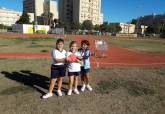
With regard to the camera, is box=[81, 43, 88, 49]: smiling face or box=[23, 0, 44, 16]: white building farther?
box=[23, 0, 44, 16]: white building

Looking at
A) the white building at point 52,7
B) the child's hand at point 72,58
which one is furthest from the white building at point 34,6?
the child's hand at point 72,58

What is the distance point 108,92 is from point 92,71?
3.27 meters

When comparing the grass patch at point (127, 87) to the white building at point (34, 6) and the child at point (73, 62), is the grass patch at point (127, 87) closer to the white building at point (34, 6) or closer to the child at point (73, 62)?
the child at point (73, 62)

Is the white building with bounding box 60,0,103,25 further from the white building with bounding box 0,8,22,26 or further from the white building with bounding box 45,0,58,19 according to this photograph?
the white building with bounding box 0,8,22,26

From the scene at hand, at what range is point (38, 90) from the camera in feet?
25.1

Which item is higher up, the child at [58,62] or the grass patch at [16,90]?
the child at [58,62]

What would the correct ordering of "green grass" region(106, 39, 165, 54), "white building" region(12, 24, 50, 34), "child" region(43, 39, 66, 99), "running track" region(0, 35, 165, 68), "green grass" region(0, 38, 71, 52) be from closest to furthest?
"child" region(43, 39, 66, 99), "running track" region(0, 35, 165, 68), "green grass" region(0, 38, 71, 52), "green grass" region(106, 39, 165, 54), "white building" region(12, 24, 50, 34)

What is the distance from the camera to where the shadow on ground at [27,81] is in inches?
300

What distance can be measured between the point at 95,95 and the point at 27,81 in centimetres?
274

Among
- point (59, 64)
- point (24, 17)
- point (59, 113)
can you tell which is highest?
point (24, 17)

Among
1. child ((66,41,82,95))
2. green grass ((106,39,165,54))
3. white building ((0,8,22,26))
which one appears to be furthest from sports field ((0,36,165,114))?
white building ((0,8,22,26))

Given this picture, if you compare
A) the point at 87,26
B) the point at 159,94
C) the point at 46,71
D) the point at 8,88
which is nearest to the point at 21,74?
the point at 46,71

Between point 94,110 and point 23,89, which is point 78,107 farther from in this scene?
point 23,89

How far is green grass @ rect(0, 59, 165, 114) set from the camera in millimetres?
6070
